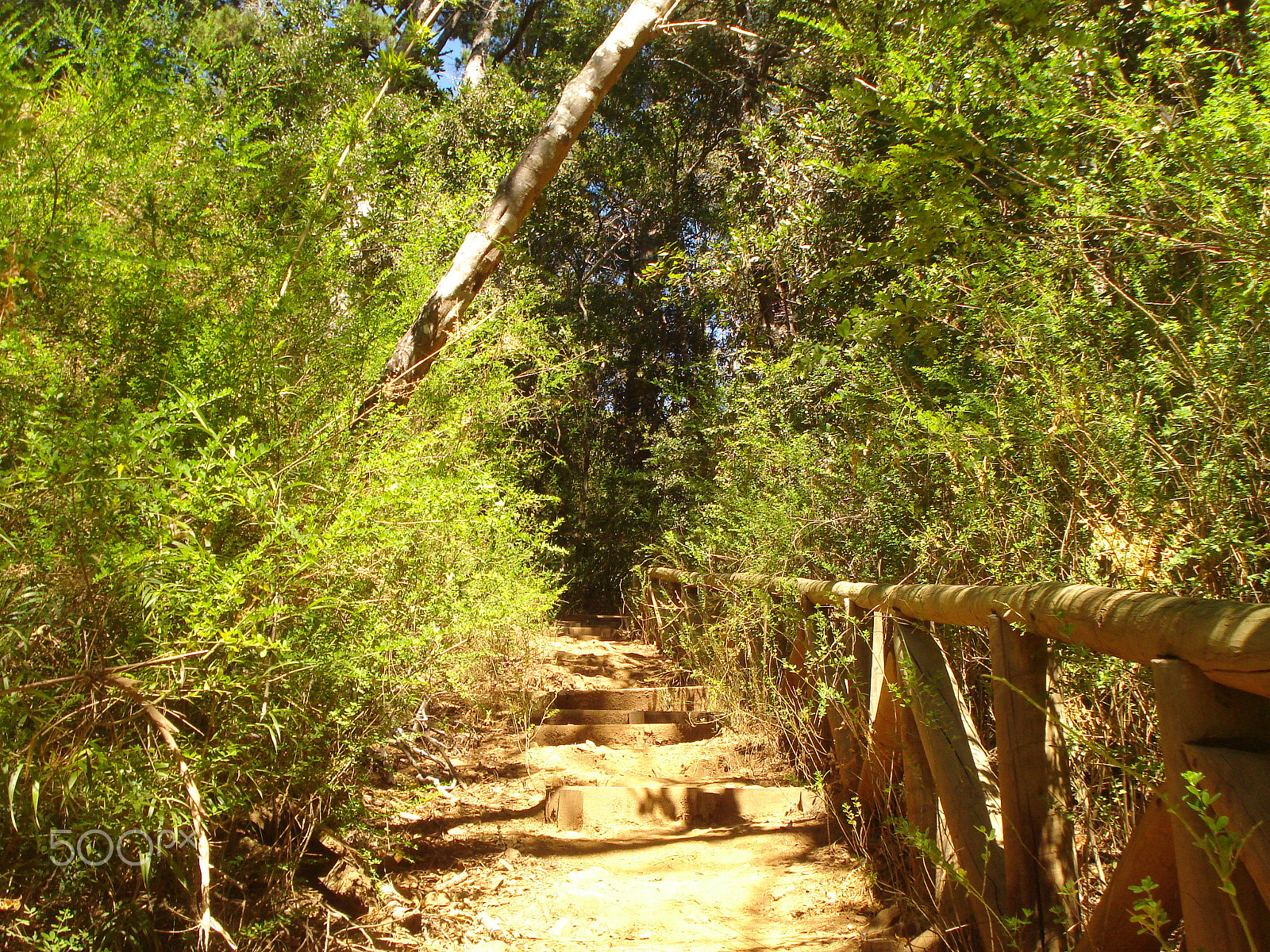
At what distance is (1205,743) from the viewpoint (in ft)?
4.08

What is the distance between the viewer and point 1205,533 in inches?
72.4

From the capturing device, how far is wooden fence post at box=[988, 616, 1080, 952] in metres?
1.81

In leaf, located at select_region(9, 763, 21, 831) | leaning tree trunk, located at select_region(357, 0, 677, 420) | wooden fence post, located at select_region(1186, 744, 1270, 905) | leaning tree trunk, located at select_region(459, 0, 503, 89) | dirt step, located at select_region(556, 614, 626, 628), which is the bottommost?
dirt step, located at select_region(556, 614, 626, 628)

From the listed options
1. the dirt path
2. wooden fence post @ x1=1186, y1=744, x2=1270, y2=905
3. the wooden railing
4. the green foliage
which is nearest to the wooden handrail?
the wooden railing

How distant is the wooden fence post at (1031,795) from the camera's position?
1807 mm

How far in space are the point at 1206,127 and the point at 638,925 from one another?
296cm

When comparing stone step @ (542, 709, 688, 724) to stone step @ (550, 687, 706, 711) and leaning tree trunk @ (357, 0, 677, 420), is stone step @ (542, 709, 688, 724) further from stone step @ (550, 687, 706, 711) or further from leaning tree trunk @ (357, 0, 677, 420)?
leaning tree trunk @ (357, 0, 677, 420)

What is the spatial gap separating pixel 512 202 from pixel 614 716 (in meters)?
3.32

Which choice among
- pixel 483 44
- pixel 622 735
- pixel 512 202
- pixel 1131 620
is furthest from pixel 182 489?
pixel 483 44

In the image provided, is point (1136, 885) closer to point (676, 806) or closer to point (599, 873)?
point (599, 873)

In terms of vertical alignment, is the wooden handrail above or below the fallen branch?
above

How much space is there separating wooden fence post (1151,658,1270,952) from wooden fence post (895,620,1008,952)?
0.73 meters

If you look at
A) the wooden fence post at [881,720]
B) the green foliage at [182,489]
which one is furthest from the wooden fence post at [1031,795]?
the green foliage at [182,489]

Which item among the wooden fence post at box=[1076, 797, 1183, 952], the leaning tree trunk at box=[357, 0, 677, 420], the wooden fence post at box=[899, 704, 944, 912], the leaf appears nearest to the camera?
the wooden fence post at box=[1076, 797, 1183, 952]
